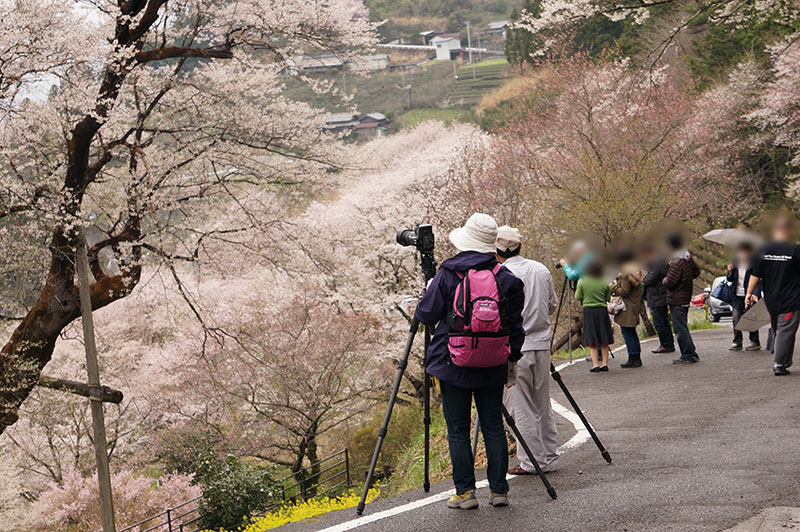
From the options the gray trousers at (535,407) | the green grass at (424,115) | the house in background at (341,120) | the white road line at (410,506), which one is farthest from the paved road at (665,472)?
the house in background at (341,120)

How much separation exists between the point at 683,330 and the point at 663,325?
1.01 meters

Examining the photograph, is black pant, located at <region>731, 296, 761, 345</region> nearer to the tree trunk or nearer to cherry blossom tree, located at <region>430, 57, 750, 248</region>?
cherry blossom tree, located at <region>430, 57, 750, 248</region>

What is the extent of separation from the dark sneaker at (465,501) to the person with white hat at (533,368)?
3.14ft

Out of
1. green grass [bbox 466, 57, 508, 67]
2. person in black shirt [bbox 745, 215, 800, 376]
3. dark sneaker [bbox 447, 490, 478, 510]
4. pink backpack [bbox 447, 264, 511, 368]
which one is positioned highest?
green grass [bbox 466, 57, 508, 67]

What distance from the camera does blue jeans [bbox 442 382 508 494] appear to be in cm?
475

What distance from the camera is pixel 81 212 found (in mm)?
10305

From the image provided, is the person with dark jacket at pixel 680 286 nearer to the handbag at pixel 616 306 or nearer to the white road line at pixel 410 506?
the handbag at pixel 616 306

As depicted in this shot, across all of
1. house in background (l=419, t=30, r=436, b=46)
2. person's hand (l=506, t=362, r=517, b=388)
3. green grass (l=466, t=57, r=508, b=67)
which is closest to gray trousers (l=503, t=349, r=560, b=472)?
person's hand (l=506, t=362, r=517, b=388)

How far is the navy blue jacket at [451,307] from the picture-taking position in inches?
180

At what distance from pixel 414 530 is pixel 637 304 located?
746 centimetres

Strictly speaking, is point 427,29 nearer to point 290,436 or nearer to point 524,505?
point 290,436

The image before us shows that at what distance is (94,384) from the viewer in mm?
11609

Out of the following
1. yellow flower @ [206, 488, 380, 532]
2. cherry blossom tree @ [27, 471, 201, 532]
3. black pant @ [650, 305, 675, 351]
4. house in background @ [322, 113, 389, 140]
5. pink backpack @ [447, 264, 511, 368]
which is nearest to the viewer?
pink backpack @ [447, 264, 511, 368]

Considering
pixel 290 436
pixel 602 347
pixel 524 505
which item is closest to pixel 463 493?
pixel 524 505
